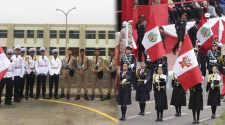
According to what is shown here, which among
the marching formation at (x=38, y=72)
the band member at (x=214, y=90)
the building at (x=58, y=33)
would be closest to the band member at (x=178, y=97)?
the band member at (x=214, y=90)

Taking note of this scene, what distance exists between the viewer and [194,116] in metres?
7.17

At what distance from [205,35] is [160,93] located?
11.9 feet

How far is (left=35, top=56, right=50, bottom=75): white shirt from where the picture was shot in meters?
7.74

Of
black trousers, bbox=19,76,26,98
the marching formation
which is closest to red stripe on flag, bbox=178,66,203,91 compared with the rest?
the marching formation

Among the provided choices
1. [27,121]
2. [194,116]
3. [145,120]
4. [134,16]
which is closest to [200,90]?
[194,116]

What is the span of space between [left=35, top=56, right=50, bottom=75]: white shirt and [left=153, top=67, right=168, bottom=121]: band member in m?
1.84

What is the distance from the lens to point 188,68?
6.76m

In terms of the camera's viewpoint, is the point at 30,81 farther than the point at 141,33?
No

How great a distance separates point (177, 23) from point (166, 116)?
398 centimetres

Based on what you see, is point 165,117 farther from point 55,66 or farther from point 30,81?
point 30,81

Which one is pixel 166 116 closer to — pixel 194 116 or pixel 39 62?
pixel 194 116

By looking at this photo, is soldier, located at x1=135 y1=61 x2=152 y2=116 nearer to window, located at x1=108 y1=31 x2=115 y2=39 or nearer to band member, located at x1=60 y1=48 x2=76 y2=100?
band member, located at x1=60 y1=48 x2=76 y2=100

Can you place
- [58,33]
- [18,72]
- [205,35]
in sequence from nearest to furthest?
[58,33], [18,72], [205,35]

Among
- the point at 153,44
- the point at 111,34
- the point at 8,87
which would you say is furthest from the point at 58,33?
the point at 153,44
